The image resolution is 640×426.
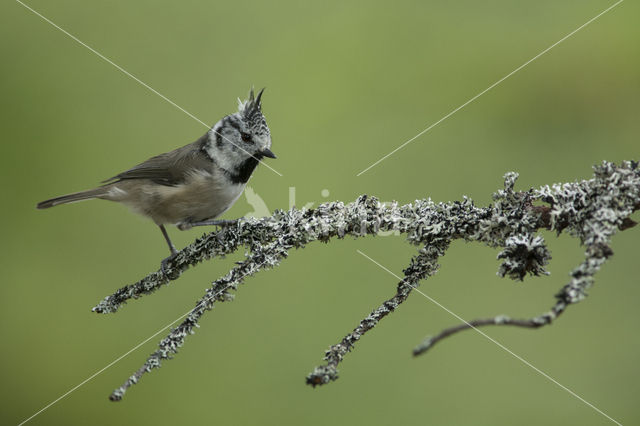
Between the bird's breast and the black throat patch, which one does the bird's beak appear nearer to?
the black throat patch

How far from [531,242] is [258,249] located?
985 mm

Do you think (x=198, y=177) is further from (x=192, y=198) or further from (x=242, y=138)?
(x=242, y=138)

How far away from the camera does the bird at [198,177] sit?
134 inches

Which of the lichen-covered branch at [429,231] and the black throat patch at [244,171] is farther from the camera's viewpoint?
the black throat patch at [244,171]

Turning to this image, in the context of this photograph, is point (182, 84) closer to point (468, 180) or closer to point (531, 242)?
point (468, 180)

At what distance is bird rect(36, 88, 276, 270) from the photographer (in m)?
3.40

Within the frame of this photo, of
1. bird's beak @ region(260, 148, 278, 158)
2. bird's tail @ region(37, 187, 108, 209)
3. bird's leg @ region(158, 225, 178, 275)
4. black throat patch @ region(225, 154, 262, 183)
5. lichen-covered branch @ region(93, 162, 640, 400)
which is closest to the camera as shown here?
lichen-covered branch @ region(93, 162, 640, 400)

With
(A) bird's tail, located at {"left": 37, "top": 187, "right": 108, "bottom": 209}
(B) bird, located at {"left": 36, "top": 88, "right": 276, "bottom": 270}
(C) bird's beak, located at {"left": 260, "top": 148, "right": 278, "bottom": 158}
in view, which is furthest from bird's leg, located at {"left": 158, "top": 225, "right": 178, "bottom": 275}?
(C) bird's beak, located at {"left": 260, "top": 148, "right": 278, "bottom": 158}

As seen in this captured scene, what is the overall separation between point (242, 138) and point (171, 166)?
0.54 metres

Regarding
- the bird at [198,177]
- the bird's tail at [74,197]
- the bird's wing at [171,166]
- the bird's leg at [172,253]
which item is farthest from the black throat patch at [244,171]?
the bird's tail at [74,197]

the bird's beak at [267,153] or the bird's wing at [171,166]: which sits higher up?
the bird's beak at [267,153]

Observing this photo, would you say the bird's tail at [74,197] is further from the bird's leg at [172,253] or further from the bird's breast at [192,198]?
the bird's leg at [172,253]

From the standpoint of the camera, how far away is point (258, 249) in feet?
6.85

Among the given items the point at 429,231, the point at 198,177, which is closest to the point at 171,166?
the point at 198,177
